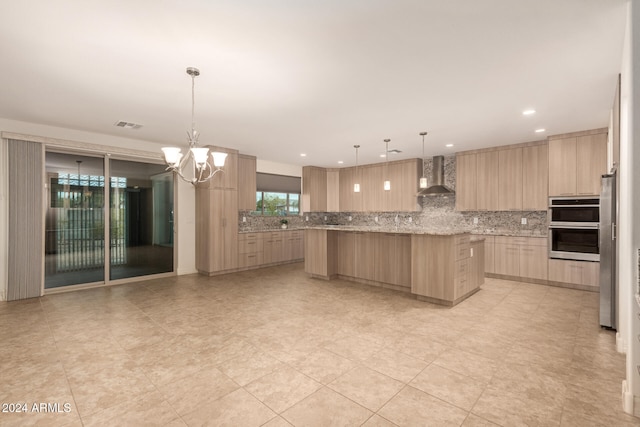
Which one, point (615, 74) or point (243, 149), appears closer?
point (615, 74)

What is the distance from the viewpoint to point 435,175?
23.0ft

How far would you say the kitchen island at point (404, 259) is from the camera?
419cm

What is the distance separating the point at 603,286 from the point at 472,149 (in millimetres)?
3755

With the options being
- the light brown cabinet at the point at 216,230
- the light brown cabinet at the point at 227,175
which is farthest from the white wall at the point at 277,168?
the light brown cabinet at the point at 216,230

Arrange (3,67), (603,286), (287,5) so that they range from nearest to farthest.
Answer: (287,5) < (3,67) < (603,286)

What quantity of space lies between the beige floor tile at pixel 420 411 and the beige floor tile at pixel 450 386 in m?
0.08

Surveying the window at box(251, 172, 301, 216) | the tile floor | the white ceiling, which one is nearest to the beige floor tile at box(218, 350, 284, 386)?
the tile floor

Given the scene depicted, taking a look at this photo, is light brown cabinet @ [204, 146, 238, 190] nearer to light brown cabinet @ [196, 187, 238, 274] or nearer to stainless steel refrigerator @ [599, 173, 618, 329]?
light brown cabinet @ [196, 187, 238, 274]

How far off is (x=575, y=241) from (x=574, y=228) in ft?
0.75

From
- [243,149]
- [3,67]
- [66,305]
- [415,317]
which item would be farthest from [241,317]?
[243,149]

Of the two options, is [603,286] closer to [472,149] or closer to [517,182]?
[517,182]

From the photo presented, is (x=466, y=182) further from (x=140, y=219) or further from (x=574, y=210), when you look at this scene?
(x=140, y=219)

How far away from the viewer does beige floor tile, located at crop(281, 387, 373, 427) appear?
1.84m

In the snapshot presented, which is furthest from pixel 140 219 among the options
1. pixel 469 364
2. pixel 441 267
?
pixel 469 364
